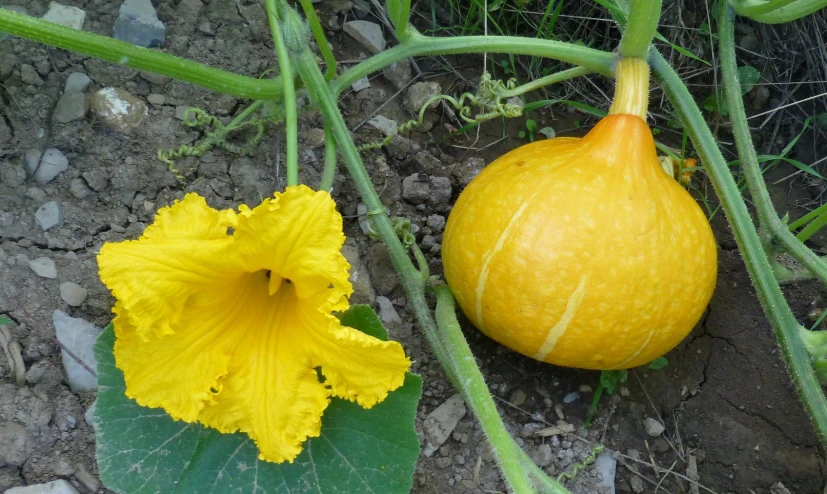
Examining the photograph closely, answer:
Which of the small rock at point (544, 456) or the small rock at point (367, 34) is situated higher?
Result: the small rock at point (367, 34)

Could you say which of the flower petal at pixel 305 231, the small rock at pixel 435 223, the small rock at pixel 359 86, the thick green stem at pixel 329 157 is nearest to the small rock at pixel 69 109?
the thick green stem at pixel 329 157

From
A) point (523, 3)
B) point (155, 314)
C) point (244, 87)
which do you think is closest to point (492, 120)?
point (523, 3)

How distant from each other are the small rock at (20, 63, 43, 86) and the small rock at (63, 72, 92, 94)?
0.22 feet

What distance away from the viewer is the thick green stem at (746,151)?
76.8 inches

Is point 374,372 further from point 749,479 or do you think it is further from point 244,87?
point 749,479

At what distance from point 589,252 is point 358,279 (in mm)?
647

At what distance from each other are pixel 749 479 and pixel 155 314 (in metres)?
1.65

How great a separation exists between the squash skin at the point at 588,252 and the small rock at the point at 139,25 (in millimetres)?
1024

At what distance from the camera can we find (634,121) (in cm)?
181

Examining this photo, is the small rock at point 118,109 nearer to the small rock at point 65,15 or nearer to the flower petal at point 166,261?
the small rock at point 65,15

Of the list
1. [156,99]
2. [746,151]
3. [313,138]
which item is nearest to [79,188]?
[156,99]

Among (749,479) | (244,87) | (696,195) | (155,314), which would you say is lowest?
(749,479)

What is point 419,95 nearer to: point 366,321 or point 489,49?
point 489,49

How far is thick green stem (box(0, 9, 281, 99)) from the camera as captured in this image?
1.56m
